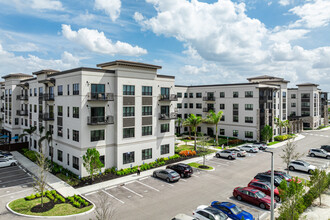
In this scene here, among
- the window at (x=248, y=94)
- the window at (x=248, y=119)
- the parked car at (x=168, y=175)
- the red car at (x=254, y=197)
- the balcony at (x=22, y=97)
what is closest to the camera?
the red car at (x=254, y=197)

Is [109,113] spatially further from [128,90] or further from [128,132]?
[128,90]

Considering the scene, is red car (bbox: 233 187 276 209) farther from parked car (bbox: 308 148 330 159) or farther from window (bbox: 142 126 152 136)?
parked car (bbox: 308 148 330 159)

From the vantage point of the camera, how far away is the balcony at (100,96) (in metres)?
29.7

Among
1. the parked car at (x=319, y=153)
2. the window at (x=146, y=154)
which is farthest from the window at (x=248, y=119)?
the window at (x=146, y=154)

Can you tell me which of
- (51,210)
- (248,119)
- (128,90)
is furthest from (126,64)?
(248,119)

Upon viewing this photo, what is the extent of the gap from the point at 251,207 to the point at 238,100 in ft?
130

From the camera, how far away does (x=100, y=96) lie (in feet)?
99.8

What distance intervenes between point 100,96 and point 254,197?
22467 millimetres

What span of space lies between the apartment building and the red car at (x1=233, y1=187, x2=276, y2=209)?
54.4 ft

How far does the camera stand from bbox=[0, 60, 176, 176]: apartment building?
98.6 ft

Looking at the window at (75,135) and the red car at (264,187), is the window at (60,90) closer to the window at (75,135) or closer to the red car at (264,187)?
the window at (75,135)

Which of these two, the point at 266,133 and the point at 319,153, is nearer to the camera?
the point at 319,153

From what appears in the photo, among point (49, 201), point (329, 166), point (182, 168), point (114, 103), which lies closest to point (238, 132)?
point (329, 166)

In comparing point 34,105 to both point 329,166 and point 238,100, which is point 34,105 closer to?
point 238,100
